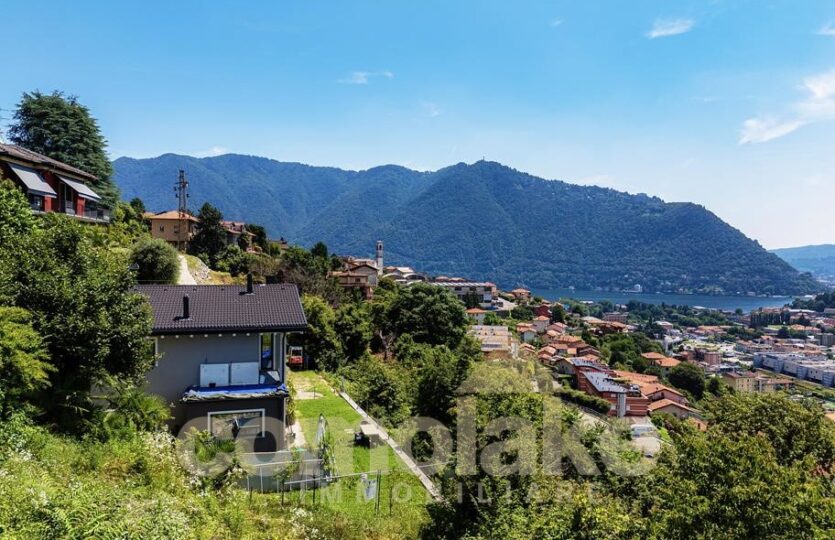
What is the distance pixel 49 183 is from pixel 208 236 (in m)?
16.2

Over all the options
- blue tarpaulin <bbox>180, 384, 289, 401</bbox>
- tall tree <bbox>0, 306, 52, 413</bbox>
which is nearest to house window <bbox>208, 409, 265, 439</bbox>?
blue tarpaulin <bbox>180, 384, 289, 401</bbox>

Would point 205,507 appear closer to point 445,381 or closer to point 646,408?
point 445,381

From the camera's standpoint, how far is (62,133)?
92.5 ft

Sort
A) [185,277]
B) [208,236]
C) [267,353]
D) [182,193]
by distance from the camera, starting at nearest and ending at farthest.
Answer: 1. [267,353]
2. [185,277]
3. [182,193]
4. [208,236]

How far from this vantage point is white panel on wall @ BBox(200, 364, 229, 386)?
40.7 feet

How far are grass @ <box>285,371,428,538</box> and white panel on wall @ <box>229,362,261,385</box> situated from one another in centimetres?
222

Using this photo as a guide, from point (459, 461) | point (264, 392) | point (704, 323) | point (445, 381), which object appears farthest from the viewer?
point (704, 323)

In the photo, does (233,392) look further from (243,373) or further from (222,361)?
(222,361)

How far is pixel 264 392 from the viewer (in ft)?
39.7

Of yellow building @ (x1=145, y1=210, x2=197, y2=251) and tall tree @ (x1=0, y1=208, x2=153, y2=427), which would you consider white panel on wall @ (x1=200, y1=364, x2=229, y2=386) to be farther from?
yellow building @ (x1=145, y1=210, x2=197, y2=251)

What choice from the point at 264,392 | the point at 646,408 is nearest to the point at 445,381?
the point at 264,392

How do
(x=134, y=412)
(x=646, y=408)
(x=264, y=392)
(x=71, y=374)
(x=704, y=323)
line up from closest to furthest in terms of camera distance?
(x=71, y=374) → (x=134, y=412) → (x=264, y=392) → (x=646, y=408) → (x=704, y=323)

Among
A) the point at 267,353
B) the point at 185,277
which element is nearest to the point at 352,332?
the point at 185,277

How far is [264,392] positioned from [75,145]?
25411mm
